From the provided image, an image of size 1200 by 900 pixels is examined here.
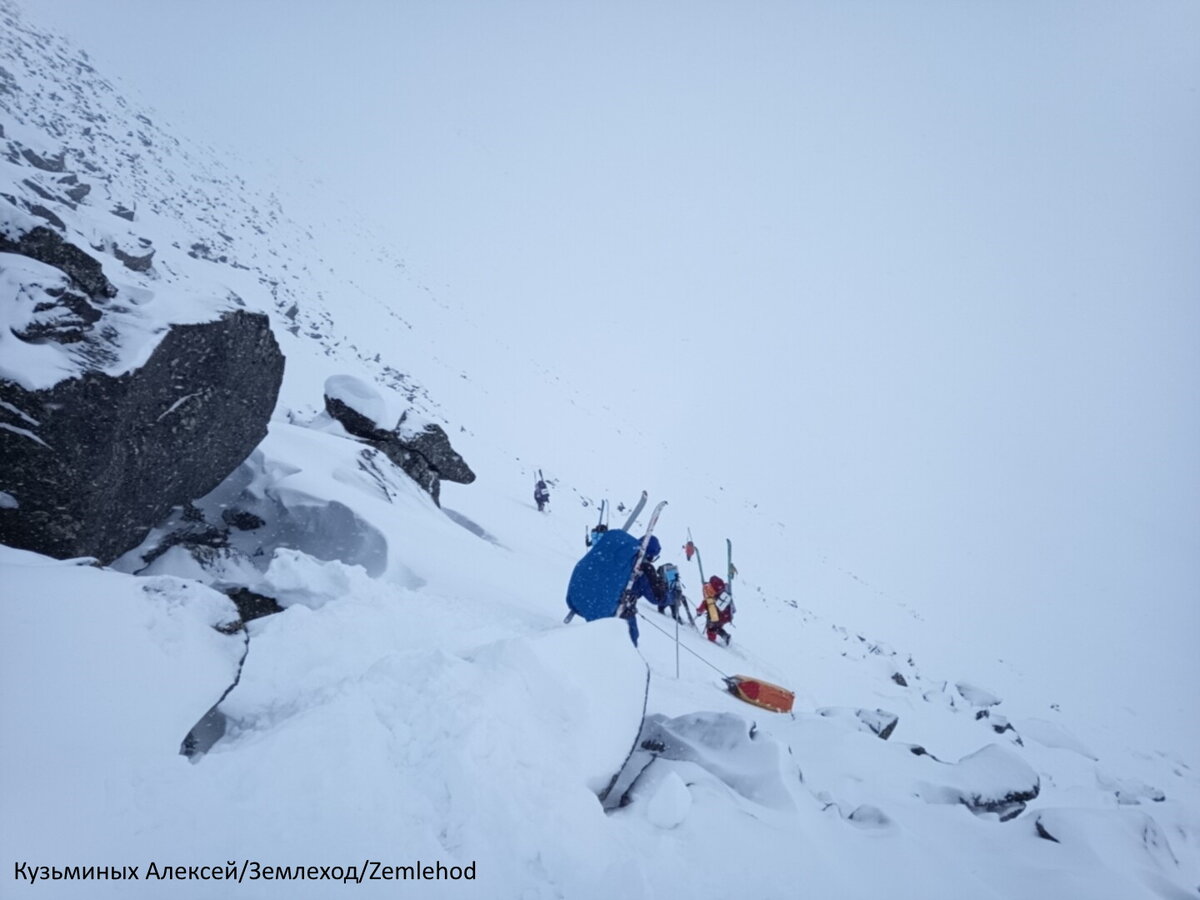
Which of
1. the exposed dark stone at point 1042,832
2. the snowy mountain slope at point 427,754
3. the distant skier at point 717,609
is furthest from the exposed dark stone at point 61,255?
the distant skier at point 717,609

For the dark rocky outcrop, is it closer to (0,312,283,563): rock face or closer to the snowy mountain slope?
the snowy mountain slope

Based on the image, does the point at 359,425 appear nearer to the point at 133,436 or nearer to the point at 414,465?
the point at 414,465

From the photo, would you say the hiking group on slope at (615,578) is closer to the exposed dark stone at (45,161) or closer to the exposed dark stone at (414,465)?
the exposed dark stone at (414,465)

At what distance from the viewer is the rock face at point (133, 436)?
356cm

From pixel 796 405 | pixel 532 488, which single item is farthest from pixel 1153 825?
pixel 796 405

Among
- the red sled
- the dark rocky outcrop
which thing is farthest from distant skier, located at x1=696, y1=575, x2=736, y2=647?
the dark rocky outcrop

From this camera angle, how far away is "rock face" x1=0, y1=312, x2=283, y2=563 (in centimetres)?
356

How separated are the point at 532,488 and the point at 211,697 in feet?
46.8

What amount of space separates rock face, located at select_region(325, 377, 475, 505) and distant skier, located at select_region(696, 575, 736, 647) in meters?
5.98

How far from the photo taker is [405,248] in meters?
40.8

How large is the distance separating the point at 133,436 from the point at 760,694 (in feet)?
24.8

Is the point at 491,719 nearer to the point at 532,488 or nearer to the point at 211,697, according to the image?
the point at 211,697

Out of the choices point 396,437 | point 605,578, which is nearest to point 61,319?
point 605,578

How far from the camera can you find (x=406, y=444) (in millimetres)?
9781
